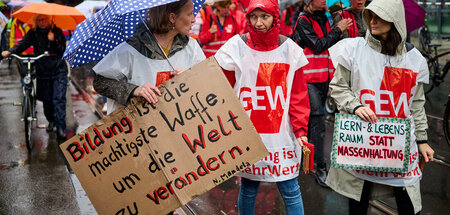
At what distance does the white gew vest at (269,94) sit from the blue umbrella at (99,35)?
49 centimetres

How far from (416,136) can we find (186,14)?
1.83 meters

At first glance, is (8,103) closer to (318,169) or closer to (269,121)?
(318,169)

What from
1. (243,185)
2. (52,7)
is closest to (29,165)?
(52,7)

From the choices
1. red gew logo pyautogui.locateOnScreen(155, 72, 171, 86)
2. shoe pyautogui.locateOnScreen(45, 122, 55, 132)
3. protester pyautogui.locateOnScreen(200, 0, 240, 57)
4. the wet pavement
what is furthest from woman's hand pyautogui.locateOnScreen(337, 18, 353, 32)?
shoe pyautogui.locateOnScreen(45, 122, 55, 132)

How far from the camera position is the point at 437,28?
678 inches

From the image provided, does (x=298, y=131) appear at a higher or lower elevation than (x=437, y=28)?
higher

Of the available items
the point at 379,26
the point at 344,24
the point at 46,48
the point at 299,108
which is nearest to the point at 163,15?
the point at 299,108

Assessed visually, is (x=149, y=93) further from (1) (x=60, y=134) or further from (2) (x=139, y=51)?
(1) (x=60, y=134)

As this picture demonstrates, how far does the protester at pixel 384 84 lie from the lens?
11.2 ft

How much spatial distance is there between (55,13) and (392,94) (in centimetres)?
496

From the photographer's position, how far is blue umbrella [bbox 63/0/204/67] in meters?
3.04

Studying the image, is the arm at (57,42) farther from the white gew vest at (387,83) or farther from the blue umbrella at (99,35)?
the white gew vest at (387,83)

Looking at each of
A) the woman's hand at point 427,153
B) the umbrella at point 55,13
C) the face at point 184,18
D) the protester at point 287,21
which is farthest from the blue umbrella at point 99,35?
the protester at point 287,21

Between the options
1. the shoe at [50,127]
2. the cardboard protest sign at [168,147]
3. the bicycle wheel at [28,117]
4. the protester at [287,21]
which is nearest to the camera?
the cardboard protest sign at [168,147]
